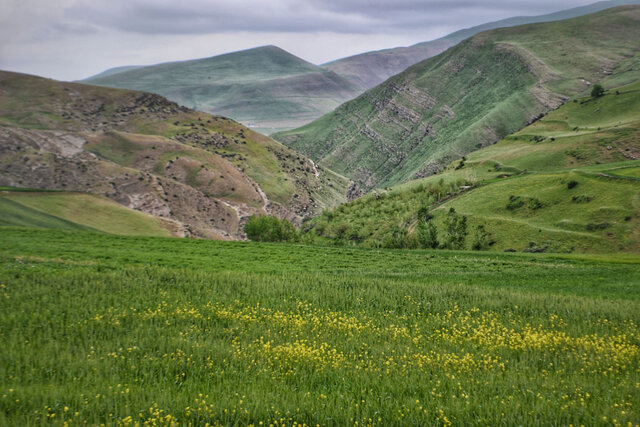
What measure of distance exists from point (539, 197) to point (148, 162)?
12422 cm

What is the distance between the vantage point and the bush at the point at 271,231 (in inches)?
3452

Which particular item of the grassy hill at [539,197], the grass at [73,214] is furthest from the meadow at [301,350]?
the grass at [73,214]

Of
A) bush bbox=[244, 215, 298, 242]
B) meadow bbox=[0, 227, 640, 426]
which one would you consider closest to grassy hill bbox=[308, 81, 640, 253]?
bush bbox=[244, 215, 298, 242]

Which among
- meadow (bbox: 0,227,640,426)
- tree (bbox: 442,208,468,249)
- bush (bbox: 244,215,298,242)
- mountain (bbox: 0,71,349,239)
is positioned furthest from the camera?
mountain (bbox: 0,71,349,239)

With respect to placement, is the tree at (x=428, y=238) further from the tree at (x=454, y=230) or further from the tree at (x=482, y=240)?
the tree at (x=482, y=240)

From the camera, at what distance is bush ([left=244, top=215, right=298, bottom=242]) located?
8769cm

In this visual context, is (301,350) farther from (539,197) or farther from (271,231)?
(271,231)

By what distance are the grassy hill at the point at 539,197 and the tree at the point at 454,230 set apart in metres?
1.13

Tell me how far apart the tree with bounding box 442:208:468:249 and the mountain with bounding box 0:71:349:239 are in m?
58.7

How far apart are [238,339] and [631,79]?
8986 inches

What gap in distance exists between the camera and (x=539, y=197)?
72.7 metres

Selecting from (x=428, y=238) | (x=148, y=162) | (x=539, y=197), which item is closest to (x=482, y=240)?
(x=428, y=238)

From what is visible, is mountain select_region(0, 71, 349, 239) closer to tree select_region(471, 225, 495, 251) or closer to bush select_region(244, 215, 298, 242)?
bush select_region(244, 215, 298, 242)

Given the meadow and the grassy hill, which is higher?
the meadow
